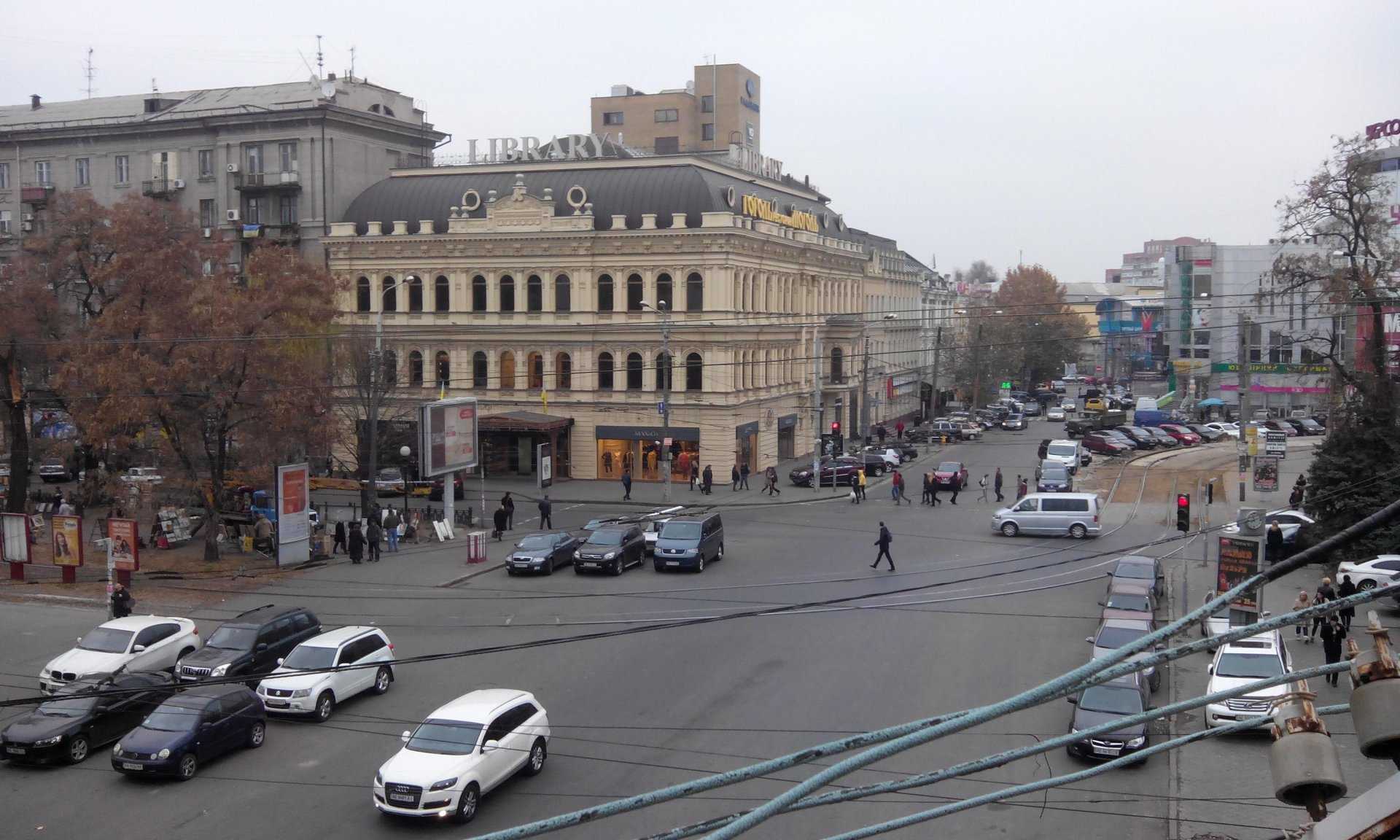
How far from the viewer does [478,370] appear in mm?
54906

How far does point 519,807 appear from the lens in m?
14.8

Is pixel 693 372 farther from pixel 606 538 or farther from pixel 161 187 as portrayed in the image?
pixel 161 187

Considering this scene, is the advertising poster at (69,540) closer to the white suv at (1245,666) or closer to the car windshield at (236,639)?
the car windshield at (236,639)

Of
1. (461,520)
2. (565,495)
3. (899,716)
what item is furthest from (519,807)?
(565,495)

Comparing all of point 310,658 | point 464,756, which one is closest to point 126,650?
point 310,658

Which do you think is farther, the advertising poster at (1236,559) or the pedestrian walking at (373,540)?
the pedestrian walking at (373,540)

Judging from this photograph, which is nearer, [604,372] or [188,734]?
[188,734]

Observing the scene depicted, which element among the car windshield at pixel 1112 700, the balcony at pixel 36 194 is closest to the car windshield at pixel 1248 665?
the car windshield at pixel 1112 700

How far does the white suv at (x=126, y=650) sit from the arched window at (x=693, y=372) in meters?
31.2

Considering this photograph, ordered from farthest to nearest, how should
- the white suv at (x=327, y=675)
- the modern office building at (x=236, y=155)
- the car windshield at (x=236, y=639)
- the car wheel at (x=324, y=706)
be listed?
the modern office building at (x=236, y=155) → the car windshield at (x=236, y=639) → the car wheel at (x=324, y=706) → the white suv at (x=327, y=675)

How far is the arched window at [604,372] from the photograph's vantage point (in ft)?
173

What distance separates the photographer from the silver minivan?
1428 inches

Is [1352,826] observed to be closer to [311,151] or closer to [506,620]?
[506,620]

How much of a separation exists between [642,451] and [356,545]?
21.1 m
